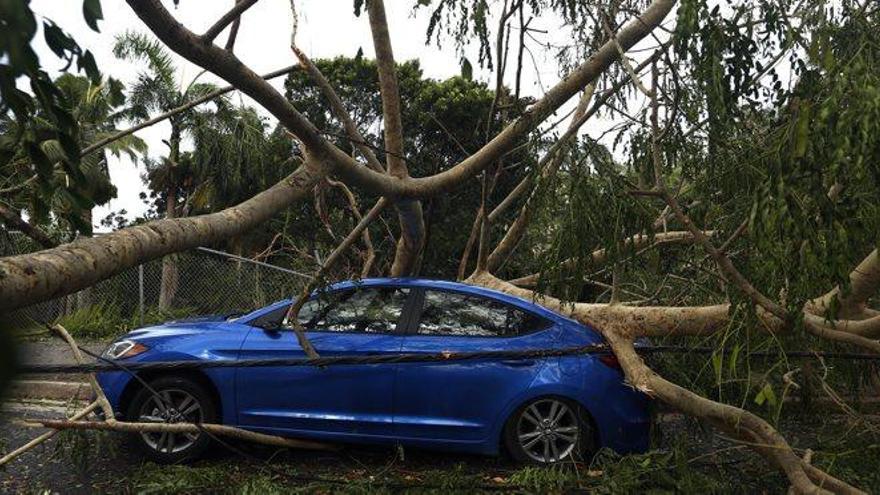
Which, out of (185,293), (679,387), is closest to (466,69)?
(679,387)

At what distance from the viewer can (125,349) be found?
214 inches

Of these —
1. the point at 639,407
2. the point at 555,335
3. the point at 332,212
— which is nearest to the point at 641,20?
the point at 555,335

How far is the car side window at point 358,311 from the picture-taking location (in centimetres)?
547

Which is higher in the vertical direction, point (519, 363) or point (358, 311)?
point (358, 311)

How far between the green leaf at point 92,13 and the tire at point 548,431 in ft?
13.8

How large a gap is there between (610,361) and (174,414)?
9.78 feet

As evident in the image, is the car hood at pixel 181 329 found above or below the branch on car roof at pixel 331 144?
below

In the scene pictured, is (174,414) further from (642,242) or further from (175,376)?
(642,242)

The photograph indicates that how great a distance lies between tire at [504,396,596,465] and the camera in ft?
16.9

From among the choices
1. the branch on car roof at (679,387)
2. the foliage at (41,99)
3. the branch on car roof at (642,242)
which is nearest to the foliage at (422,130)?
the branch on car roof at (642,242)

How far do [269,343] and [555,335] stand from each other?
2.03 m

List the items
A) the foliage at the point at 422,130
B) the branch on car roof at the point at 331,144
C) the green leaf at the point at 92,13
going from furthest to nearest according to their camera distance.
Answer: the foliage at the point at 422,130 < the branch on car roof at the point at 331,144 < the green leaf at the point at 92,13

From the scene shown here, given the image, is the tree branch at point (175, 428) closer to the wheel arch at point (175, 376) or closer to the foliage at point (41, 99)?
the wheel arch at point (175, 376)

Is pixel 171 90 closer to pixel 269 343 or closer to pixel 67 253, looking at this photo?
pixel 269 343
